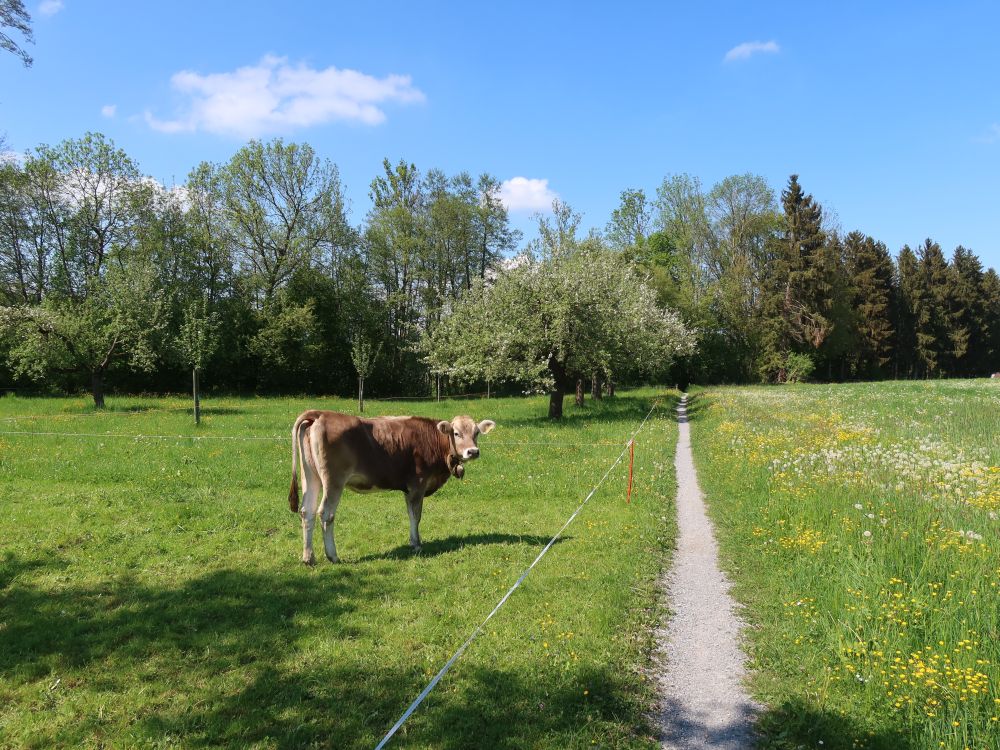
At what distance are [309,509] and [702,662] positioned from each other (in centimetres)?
583

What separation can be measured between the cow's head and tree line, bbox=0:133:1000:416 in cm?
1585

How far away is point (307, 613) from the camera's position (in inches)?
276

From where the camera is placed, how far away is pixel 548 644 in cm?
614

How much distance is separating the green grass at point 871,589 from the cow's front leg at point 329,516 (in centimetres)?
590

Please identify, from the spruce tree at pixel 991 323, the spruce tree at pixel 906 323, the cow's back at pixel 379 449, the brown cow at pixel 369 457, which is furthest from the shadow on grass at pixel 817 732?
the spruce tree at pixel 991 323

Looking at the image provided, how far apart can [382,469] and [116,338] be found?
1124 inches

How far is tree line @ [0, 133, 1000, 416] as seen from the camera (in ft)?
95.0

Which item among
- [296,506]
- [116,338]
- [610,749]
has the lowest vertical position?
[610,749]

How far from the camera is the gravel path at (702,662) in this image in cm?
490

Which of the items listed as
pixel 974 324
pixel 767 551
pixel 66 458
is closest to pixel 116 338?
pixel 66 458

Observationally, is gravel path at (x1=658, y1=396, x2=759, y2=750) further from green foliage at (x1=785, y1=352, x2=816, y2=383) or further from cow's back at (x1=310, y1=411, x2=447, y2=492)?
green foliage at (x1=785, y1=352, x2=816, y2=383)

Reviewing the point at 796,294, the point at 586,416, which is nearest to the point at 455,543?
the point at 586,416

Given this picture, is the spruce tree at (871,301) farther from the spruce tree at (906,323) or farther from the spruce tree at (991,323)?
the spruce tree at (991,323)

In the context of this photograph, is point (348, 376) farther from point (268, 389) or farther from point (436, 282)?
point (436, 282)
